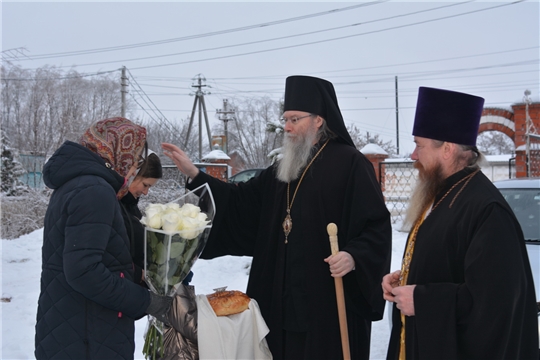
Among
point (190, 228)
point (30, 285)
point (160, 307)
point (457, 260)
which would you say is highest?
point (190, 228)

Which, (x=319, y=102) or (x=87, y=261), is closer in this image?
(x=87, y=261)

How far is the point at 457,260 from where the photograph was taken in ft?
7.28

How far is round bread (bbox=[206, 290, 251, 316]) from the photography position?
2.74 meters

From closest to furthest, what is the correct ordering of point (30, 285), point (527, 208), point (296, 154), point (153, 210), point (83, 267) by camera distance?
point (83, 267) < point (153, 210) < point (296, 154) < point (527, 208) < point (30, 285)

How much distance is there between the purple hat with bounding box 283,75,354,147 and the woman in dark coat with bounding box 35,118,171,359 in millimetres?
1369

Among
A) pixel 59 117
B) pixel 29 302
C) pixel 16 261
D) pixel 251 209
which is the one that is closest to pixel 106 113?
pixel 59 117

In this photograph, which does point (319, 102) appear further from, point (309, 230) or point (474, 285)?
point (474, 285)

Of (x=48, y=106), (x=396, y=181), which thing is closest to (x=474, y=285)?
(x=396, y=181)

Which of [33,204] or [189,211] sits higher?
[189,211]

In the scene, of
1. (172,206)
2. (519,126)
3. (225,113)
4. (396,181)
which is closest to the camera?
(172,206)

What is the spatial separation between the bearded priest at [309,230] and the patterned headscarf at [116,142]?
2.47ft

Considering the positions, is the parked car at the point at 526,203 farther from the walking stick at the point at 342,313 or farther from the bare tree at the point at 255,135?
the bare tree at the point at 255,135

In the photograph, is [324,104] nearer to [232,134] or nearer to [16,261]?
[16,261]

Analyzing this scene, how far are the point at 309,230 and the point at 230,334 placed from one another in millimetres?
822
